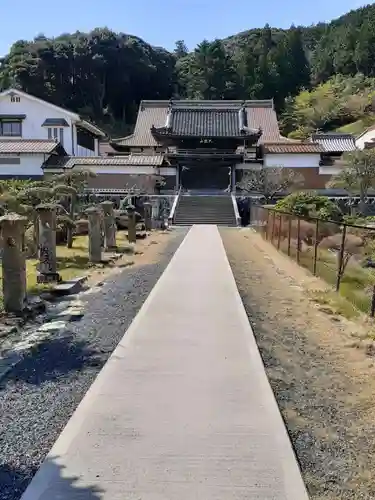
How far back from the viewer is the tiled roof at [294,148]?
39719 mm

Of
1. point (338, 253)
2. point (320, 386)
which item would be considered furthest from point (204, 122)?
point (320, 386)

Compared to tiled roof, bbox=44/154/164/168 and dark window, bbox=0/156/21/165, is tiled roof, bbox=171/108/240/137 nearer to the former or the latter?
tiled roof, bbox=44/154/164/168

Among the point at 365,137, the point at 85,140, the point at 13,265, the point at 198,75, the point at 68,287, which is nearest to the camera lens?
the point at 13,265

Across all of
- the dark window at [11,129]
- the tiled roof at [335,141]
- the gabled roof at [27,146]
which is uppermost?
the dark window at [11,129]

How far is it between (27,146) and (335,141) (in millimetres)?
24474

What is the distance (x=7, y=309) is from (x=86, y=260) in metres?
6.95

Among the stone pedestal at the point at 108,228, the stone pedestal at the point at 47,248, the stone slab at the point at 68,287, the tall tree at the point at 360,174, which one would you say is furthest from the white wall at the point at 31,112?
the stone slab at the point at 68,287

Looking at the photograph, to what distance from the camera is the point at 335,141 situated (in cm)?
4547

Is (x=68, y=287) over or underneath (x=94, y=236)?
underneath

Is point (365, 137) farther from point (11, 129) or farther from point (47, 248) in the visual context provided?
point (47, 248)

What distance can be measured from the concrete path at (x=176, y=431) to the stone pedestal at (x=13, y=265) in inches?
98.3

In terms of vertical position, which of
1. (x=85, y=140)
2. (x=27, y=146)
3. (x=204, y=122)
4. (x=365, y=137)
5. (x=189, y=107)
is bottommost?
(x=27, y=146)

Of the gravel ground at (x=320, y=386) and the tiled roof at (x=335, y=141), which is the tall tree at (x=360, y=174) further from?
the gravel ground at (x=320, y=386)

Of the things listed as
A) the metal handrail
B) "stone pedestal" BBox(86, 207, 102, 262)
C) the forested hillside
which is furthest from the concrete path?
the forested hillside
